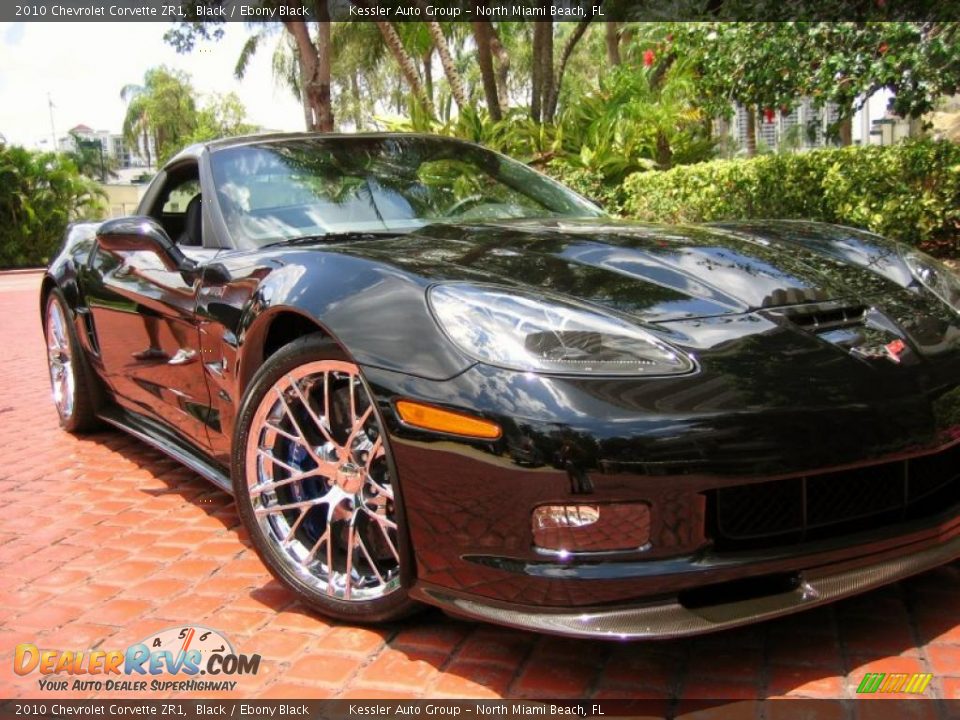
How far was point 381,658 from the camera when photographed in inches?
92.6

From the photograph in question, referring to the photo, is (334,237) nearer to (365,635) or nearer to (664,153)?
(365,635)

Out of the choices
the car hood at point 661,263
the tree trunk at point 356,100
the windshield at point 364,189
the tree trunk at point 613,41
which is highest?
the tree trunk at point 356,100

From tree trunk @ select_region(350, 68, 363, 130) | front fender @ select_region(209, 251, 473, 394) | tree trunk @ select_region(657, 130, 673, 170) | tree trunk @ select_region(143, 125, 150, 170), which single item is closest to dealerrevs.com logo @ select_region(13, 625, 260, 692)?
front fender @ select_region(209, 251, 473, 394)

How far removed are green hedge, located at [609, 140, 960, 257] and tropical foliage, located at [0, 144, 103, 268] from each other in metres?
21.2

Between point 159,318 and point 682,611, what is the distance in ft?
7.23

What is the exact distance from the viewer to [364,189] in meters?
3.45

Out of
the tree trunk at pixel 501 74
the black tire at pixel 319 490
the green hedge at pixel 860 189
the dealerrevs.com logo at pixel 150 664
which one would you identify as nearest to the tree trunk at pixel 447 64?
the tree trunk at pixel 501 74

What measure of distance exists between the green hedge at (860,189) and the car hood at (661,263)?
4.38 m

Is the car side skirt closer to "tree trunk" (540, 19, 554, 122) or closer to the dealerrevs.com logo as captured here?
the dealerrevs.com logo

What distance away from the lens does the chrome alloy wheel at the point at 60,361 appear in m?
4.80

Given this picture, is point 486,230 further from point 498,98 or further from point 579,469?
point 498,98

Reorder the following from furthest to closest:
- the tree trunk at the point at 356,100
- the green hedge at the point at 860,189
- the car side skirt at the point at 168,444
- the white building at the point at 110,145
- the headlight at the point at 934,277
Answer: the white building at the point at 110,145, the tree trunk at the point at 356,100, the green hedge at the point at 860,189, the car side skirt at the point at 168,444, the headlight at the point at 934,277

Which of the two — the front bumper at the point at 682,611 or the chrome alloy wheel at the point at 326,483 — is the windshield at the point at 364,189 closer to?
the chrome alloy wheel at the point at 326,483

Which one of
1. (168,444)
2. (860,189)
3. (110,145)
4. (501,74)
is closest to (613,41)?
(501,74)
